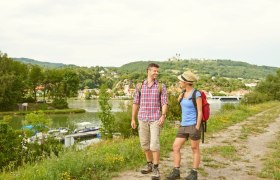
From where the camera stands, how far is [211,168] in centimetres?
814

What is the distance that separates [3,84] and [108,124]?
2087 inches

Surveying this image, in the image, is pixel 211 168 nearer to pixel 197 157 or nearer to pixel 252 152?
pixel 197 157

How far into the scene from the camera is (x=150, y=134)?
705 cm

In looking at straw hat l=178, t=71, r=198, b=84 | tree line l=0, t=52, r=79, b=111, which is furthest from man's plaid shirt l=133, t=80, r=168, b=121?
tree line l=0, t=52, r=79, b=111

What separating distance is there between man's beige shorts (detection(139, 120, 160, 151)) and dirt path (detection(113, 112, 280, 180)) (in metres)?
0.61

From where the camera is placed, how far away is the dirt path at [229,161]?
7.46 meters

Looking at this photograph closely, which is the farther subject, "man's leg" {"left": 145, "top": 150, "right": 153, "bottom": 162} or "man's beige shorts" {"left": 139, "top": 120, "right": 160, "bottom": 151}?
"man's leg" {"left": 145, "top": 150, "right": 153, "bottom": 162}

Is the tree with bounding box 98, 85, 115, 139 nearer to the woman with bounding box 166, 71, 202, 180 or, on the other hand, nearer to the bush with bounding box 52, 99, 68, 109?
the woman with bounding box 166, 71, 202, 180

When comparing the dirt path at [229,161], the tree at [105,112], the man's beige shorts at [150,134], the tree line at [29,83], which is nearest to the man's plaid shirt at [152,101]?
the man's beige shorts at [150,134]

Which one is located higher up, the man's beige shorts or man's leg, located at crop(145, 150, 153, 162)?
the man's beige shorts

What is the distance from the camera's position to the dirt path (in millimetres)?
7465

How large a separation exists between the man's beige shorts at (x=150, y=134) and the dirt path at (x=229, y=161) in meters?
0.61

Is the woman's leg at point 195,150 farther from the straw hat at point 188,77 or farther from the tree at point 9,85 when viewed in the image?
the tree at point 9,85

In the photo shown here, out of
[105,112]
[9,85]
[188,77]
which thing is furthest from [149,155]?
[9,85]
